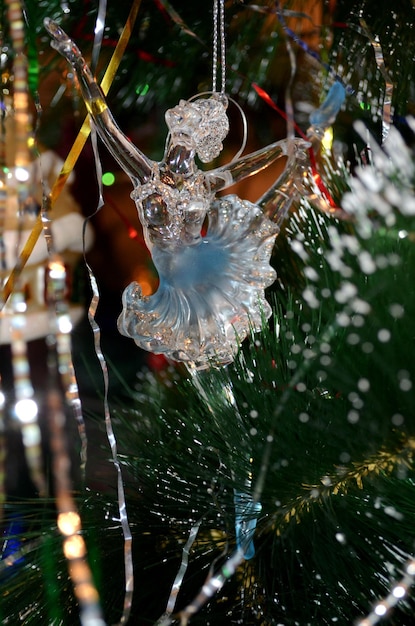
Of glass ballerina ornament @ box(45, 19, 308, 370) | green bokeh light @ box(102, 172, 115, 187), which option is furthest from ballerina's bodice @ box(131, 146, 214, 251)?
green bokeh light @ box(102, 172, 115, 187)

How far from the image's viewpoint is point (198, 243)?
0.34 m

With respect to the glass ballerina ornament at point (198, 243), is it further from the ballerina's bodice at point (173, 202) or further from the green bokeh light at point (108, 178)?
the green bokeh light at point (108, 178)

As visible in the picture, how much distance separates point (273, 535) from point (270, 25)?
31cm

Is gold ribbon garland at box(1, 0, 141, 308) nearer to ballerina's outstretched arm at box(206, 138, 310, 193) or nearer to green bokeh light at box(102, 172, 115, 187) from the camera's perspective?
ballerina's outstretched arm at box(206, 138, 310, 193)

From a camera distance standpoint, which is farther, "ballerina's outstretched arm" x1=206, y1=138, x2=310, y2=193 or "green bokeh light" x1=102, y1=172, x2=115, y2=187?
"green bokeh light" x1=102, y1=172, x2=115, y2=187

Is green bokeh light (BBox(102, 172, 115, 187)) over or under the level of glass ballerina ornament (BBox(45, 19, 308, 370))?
over

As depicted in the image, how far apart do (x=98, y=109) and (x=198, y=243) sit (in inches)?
3.0

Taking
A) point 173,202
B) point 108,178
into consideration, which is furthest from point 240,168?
point 108,178

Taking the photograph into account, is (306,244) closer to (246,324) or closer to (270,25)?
(246,324)

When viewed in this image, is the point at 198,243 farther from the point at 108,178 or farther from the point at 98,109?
the point at 108,178

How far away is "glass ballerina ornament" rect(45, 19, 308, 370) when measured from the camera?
0.32m

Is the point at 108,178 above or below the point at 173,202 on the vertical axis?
above

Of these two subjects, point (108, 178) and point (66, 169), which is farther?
point (108, 178)

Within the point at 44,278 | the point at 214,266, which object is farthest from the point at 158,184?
the point at 44,278
